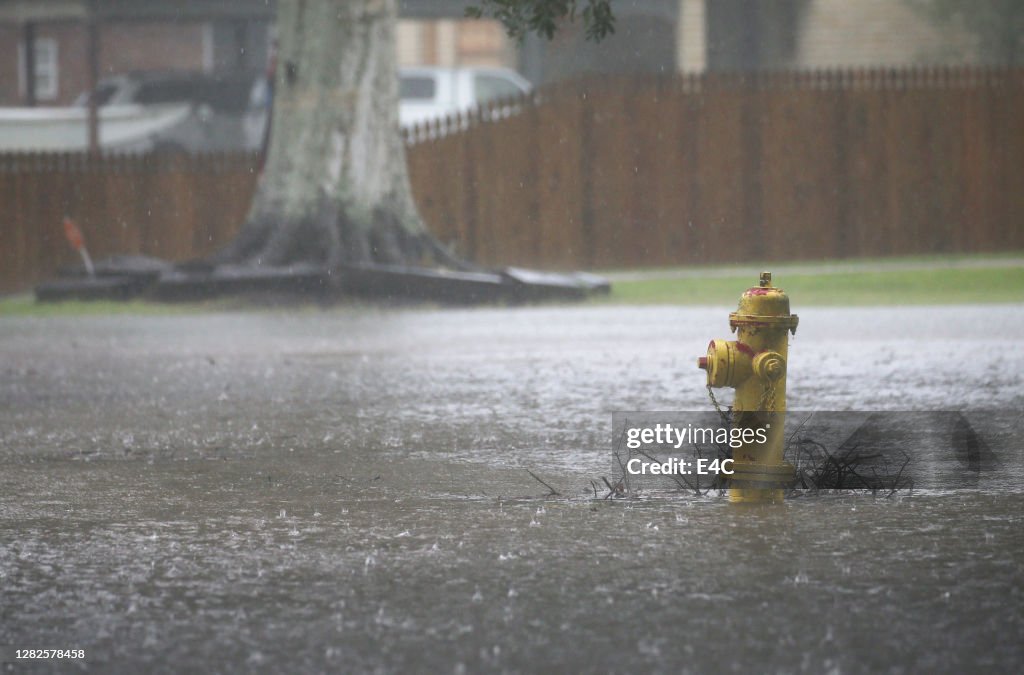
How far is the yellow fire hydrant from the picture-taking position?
20.5 ft

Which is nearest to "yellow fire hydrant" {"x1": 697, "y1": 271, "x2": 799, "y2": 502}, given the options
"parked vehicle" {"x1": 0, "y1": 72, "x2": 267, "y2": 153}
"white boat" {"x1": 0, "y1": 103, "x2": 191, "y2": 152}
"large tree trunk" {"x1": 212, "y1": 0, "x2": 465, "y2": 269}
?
"large tree trunk" {"x1": 212, "y1": 0, "x2": 465, "y2": 269}

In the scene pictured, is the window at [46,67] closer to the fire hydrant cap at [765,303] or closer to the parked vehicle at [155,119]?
the parked vehicle at [155,119]

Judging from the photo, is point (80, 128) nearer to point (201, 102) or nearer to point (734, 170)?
point (201, 102)

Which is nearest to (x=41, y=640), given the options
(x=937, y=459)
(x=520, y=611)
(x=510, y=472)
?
(x=520, y=611)

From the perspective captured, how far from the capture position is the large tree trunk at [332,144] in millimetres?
18250

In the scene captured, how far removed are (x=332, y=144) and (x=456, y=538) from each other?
12828mm

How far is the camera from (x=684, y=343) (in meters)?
12.8

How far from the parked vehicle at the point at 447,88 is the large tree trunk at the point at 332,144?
409 inches

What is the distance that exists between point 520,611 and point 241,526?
5.45 ft

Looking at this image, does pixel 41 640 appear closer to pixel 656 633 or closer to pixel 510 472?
pixel 656 633

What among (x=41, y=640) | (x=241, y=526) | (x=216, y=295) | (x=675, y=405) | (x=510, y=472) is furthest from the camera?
(x=216, y=295)

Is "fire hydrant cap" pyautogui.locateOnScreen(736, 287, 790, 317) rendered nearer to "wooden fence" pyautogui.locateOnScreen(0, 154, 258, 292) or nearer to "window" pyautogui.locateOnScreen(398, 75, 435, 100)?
"wooden fence" pyautogui.locateOnScreen(0, 154, 258, 292)

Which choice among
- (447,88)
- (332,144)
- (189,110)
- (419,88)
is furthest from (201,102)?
(332,144)

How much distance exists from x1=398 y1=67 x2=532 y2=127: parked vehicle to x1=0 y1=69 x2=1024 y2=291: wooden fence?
6851mm
